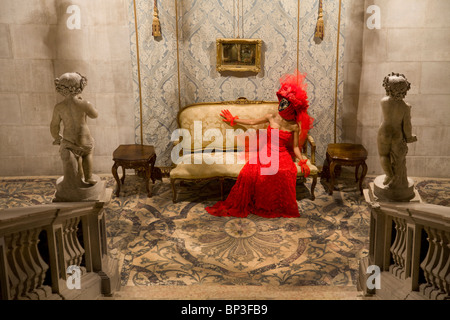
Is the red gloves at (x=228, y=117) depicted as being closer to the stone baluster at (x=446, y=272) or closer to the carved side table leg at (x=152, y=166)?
the carved side table leg at (x=152, y=166)

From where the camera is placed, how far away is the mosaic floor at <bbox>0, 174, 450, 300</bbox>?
4.88m

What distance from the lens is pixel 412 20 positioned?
23.9 feet

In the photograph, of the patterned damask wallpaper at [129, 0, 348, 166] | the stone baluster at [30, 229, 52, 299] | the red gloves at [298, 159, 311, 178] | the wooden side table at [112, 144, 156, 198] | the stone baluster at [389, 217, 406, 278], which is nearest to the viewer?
the stone baluster at [30, 229, 52, 299]

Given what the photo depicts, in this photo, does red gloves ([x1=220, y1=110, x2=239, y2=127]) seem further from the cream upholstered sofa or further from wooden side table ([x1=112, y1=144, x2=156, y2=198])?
wooden side table ([x1=112, y1=144, x2=156, y2=198])

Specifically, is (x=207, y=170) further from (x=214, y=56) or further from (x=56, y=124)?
(x=56, y=124)

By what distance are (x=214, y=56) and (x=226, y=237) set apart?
3165 mm

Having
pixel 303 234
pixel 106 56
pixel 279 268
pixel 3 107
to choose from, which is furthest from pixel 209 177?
pixel 3 107

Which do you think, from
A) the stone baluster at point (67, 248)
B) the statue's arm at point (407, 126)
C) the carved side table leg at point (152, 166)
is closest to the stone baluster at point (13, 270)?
the stone baluster at point (67, 248)

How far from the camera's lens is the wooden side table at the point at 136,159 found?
687 cm

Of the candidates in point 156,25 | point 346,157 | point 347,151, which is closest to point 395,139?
point 346,157

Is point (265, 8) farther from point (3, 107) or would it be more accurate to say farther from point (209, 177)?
point (3, 107)

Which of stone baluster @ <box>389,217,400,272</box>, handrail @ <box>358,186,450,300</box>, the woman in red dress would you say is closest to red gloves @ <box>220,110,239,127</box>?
the woman in red dress

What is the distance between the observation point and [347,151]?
7.15 m

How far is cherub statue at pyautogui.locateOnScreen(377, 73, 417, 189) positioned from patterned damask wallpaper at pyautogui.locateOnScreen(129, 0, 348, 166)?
12.4ft
